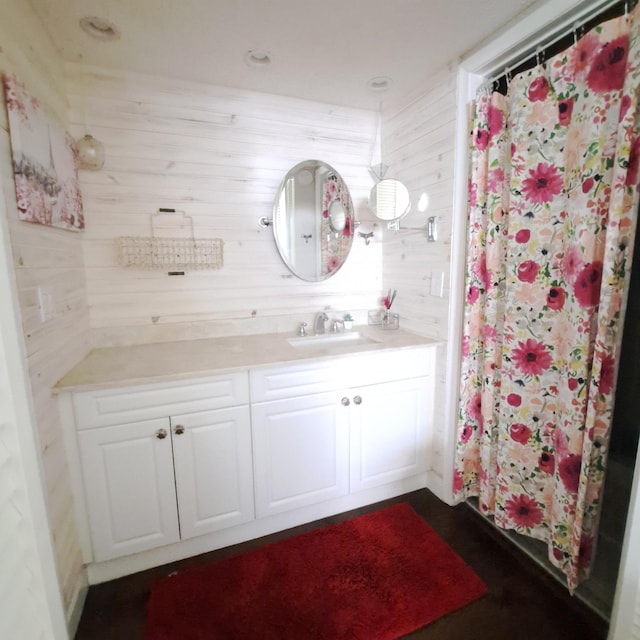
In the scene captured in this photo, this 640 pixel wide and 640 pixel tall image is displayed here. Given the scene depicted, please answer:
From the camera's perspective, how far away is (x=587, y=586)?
1.42 metres

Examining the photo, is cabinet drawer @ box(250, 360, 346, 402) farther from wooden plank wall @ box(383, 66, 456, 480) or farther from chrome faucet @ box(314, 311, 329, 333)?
wooden plank wall @ box(383, 66, 456, 480)

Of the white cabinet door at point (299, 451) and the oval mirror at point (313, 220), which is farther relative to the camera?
the oval mirror at point (313, 220)

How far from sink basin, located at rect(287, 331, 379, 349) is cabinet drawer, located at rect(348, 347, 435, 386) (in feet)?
0.75

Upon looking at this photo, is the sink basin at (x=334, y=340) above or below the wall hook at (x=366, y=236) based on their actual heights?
below

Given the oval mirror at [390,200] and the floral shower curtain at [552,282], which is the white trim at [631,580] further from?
the oval mirror at [390,200]

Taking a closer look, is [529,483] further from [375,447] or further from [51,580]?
[51,580]

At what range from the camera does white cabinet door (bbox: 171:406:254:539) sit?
1.50 m

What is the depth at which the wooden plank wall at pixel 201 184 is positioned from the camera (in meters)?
1.77

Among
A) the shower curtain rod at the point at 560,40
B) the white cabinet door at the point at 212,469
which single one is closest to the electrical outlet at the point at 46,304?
the white cabinet door at the point at 212,469

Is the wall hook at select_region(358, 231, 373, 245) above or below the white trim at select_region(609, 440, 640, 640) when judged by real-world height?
above

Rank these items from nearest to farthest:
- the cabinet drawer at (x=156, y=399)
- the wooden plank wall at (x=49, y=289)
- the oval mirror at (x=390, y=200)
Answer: the wooden plank wall at (x=49, y=289) → the cabinet drawer at (x=156, y=399) → the oval mirror at (x=390, y=200)

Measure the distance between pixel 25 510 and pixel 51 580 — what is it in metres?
0.19

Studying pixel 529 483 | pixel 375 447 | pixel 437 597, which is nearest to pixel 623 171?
pixel 529 483

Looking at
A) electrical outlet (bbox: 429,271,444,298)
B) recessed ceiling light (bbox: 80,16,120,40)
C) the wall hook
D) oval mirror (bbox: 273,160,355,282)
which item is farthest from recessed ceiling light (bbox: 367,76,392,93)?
recessed ceiling light (bbox: 80,16,120,40)
